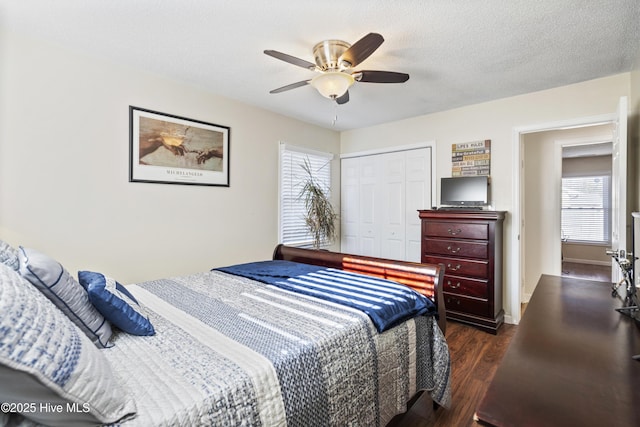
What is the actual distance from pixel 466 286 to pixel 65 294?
10.9ft

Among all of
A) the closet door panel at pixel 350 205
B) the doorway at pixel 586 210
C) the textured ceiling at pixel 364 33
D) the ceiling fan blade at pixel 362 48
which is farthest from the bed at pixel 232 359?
the doorway at pixel 586 210

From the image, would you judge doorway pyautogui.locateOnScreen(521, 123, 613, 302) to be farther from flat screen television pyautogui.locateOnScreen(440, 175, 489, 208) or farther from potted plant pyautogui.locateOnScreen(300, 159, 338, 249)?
potted plant pyautogui.locateOnScreen(300, 159, 338, 249)

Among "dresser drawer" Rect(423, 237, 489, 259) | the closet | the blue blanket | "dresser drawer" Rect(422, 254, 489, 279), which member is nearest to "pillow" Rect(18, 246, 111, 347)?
the blue blanket

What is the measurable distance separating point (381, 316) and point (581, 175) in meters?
7.49

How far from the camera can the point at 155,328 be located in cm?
139

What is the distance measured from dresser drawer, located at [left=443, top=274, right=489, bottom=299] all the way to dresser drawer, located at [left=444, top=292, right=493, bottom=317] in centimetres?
5

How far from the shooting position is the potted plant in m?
4.17

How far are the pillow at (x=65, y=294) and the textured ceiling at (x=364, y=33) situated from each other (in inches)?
63.8

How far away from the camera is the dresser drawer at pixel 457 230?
3154 millimetres

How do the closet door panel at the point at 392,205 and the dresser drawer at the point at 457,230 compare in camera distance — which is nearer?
the dresser drawer at the point at 457,230

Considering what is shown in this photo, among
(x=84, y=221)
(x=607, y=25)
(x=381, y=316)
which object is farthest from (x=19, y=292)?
(x=607, y=25)

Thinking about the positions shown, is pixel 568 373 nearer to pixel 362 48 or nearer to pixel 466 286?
→ pixel 362 48

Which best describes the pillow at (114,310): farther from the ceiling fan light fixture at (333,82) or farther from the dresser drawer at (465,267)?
the dresser drawer at (465,267)

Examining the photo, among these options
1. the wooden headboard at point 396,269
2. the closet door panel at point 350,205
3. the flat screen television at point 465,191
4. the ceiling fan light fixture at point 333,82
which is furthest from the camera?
the closet door panel at point 350,205
